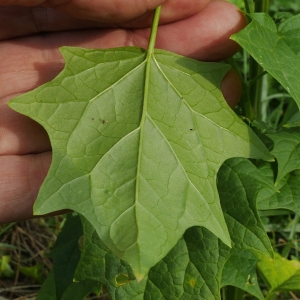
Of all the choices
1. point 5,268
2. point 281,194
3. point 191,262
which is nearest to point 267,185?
point 281,194

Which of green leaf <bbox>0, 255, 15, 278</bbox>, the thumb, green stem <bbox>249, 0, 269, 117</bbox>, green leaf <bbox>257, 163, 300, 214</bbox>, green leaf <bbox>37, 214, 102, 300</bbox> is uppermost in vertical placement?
the thumb

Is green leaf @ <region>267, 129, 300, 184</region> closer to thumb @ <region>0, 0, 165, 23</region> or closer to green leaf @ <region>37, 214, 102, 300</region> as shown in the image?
thumb @ <region>0, 0, 165, 23</region>

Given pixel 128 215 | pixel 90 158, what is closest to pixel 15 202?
pixel 90 158

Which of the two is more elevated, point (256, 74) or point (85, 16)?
point (85, 16)

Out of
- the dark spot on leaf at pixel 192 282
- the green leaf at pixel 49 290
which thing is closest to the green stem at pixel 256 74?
the dark spot on leaf at pixel 192 282

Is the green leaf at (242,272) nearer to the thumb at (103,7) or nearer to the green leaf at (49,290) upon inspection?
the green leaf at (49,290)

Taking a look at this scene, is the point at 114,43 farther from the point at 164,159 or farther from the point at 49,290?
the point at 49,290

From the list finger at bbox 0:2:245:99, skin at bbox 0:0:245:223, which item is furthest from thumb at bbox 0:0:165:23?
finger at bbox 0:2:245:99
